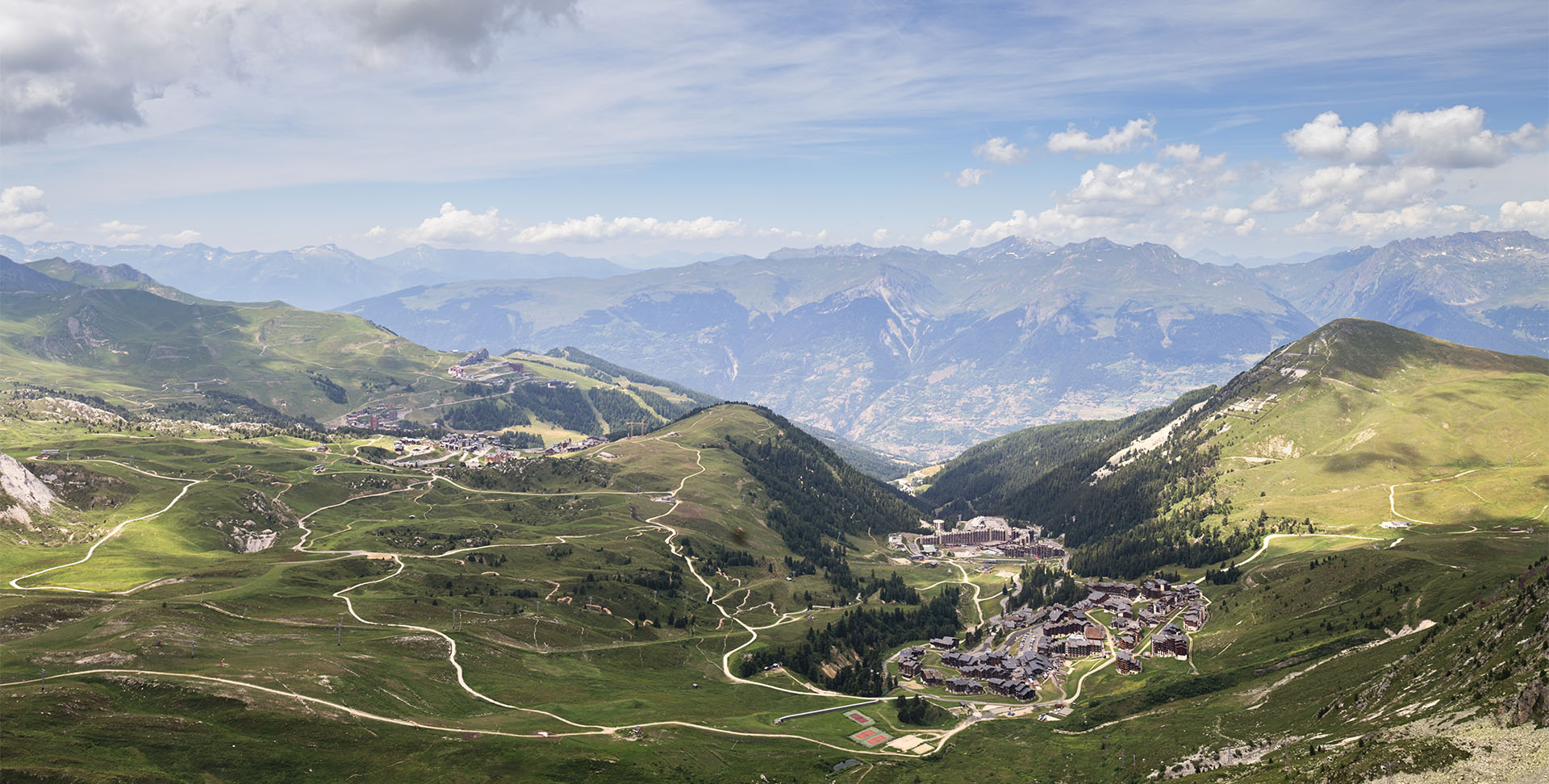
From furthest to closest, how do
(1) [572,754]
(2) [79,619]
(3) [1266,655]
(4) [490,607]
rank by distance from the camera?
1. (4) [490,607]
2. (3) [1266,655]
3. (2) [79,619]
4. (1) [572,754]

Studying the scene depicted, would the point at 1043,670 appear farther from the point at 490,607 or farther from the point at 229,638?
the point at 229,638

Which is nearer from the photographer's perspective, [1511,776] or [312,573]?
[1511,776]

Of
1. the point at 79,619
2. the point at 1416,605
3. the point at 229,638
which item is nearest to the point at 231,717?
the point at 229,638

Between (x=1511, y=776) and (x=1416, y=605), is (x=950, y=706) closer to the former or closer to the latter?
(x=1416, y=605)

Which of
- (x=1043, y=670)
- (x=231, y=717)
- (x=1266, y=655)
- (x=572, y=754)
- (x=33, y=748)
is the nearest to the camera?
(x=33, y=748)

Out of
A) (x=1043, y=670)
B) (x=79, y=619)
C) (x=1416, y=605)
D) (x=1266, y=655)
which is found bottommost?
(x=1043, y=670)

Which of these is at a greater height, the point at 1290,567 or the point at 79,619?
the point at 79,619

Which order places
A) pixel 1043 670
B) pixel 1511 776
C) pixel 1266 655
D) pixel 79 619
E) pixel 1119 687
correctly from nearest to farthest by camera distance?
pixel 1511 776, pixel 79 619, pixel 1266 655, pixel 1119 687, pixel 1043 670

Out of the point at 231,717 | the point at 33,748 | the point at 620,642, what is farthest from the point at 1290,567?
the point at 33,748

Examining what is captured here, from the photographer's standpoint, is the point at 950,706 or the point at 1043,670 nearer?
the point at 950,706
